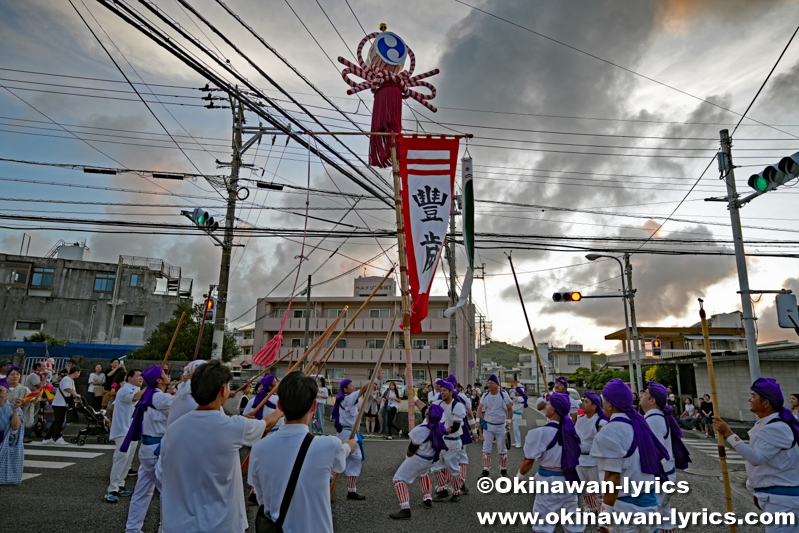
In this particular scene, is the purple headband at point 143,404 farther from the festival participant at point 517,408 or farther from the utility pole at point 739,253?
the utility pole at point 739,253

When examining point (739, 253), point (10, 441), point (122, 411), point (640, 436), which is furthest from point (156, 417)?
point (739, 253)

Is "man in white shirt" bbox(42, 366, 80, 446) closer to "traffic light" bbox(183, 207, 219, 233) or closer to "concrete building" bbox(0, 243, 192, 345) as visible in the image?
"traffic light" bbox(183, 207, 219, 233)

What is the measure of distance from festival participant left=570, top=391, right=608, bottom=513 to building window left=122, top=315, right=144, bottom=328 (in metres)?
36.1

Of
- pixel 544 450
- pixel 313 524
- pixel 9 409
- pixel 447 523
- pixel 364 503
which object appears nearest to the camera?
pixel 313 524

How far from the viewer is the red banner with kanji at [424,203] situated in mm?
6930

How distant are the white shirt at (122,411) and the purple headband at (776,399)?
846 cm

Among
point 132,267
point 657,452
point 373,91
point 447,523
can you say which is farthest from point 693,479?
point 132,267

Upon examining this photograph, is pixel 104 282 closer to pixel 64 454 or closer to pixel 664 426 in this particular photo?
pixel 64 454

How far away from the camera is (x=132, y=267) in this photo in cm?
3550

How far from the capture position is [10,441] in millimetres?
5816

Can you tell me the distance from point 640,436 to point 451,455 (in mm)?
3928

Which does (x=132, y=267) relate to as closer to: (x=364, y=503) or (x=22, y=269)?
(x=22, y=269)

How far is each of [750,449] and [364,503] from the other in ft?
18.0

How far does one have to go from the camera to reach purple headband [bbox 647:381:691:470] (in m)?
5.58
